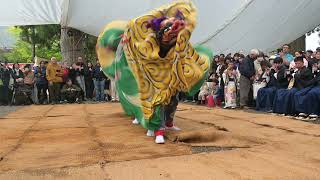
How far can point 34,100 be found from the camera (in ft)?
42.2

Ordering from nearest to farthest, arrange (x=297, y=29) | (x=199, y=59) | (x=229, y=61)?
1. (x=199, y=59)
2. (x=229, y=61)
3. (x=297, y=29)

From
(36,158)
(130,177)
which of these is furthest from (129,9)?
(130,177)

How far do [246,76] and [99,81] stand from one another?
5.14 meters

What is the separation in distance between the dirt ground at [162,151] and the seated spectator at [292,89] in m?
1.10

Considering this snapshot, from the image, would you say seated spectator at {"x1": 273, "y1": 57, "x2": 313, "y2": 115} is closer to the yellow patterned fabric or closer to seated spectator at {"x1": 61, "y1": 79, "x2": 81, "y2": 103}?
the yellow patterned fabric

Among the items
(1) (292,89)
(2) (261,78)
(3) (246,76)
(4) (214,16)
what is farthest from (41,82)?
(1) (292,89)

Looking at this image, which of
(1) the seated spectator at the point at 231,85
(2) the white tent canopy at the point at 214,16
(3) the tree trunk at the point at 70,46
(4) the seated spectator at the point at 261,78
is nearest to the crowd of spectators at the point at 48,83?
(3) the tree trunk at the point at 70,46

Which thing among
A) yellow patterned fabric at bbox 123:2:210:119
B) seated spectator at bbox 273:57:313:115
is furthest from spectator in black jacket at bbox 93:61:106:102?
yellow patterned fabric at bbox 123:2:210:119

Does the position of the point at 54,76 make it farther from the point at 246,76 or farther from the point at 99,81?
the point at 246,76

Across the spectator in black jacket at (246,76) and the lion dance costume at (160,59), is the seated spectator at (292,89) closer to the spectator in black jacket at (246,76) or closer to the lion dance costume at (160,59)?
the spectator in black jacket at (246,76)

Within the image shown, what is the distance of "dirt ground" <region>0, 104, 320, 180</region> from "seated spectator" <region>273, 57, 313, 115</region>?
3.61 ft

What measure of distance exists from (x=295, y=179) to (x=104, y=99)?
10575 millimetres

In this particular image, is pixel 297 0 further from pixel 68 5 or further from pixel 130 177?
pixel 130 177

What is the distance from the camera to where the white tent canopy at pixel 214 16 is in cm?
1096
